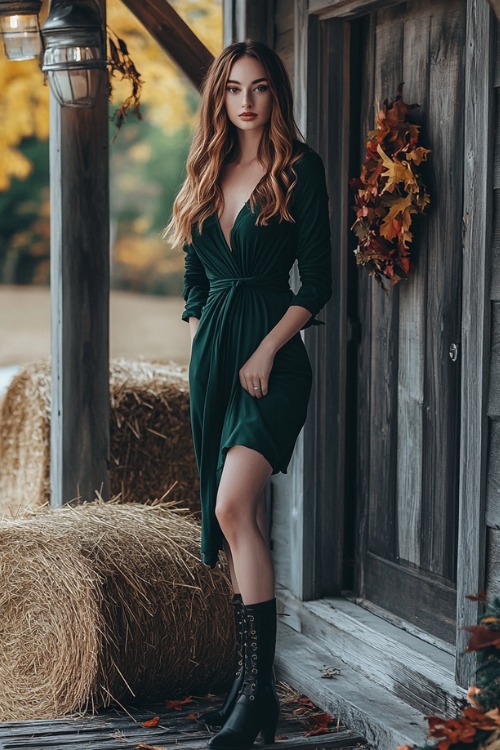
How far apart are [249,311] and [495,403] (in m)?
0.72

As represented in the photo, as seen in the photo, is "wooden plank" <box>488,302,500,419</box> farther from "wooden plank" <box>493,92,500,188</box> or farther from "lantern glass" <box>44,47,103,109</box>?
"lantern glass" <box>44,47,103,109</box>

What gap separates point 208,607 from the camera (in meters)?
3.60

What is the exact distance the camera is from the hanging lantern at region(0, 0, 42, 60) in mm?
4055

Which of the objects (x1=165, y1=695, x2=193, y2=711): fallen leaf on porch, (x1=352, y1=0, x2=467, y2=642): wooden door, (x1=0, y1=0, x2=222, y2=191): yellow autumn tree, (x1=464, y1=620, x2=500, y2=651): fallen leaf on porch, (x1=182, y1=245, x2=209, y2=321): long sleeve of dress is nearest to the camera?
(x1=464, y1=620, x2=500, y2=651): fallen leaf on porch

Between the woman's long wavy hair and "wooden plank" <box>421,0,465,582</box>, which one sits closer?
the woman's long wavy hair

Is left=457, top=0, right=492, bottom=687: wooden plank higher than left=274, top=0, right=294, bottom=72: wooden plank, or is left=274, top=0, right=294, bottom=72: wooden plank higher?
left=274, top=0, right=294, bottom=72: wooden plank

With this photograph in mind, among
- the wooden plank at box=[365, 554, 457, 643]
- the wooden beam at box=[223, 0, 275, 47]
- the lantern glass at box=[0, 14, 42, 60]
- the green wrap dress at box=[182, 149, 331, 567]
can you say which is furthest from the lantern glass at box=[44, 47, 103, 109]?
the wooden plank at box=[365, 554, 457, 643]

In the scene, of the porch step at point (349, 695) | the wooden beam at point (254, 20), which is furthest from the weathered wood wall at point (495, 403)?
the wooden beam at point (254, 20)

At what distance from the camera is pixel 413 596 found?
3654 mm

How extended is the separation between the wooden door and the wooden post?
1021 mm

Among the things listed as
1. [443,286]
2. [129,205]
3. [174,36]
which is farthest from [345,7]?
[129,205]

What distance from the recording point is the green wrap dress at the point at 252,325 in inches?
119

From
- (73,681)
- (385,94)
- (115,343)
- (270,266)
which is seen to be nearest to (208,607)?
(73,681)

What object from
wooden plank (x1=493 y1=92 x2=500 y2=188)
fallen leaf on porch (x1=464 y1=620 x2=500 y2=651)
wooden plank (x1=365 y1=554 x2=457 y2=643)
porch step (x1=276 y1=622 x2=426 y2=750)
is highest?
wooden plank (x1=493 y1=92 x2=500 y2=188)
